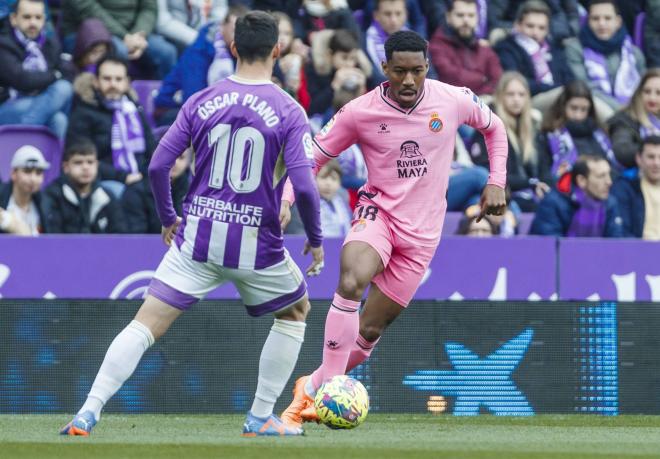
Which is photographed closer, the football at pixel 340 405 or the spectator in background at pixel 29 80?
the football at pixel 340 405

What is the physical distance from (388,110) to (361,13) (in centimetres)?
758

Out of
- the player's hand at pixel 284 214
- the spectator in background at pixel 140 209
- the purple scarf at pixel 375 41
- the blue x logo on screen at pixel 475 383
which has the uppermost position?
the player's hand at pixel 284 214

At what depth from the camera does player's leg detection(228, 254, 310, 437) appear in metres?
7.91

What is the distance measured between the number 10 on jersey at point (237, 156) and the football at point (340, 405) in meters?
1.18

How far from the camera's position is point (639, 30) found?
17.8 m

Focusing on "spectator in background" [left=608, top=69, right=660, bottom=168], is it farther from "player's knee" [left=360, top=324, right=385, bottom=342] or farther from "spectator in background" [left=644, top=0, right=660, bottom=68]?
"player's knee" [left=360, top=324, right=385, bottom=342]

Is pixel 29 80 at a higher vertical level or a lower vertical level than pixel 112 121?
higher

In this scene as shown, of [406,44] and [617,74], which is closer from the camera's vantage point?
[406,44]

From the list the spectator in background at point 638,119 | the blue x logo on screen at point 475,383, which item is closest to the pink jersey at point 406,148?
the blue x logo on screen at point 475,383

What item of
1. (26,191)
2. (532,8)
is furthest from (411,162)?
(532,8)

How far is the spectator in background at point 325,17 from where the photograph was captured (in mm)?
15312

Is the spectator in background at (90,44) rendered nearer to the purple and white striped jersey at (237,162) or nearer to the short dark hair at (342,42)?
the short dark hair at (342,42)

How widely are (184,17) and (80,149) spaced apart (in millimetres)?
3118

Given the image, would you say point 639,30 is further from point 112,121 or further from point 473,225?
point 112,121
